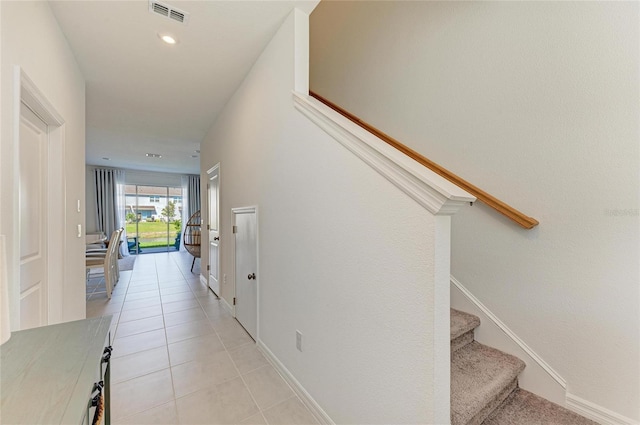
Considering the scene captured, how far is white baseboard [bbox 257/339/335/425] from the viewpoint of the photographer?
1.56 metres

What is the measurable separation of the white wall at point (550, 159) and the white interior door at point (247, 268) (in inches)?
71.8

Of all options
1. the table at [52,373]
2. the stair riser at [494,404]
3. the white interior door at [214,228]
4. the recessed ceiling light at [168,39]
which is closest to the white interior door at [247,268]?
A: the white interior door at [214,228]

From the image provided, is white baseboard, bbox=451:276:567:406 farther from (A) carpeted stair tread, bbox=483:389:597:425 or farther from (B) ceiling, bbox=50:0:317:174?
(B) ceiling, bbox=50:0:317:174

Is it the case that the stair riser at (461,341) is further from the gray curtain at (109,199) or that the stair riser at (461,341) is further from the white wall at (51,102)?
the gray curtain at (109,199)

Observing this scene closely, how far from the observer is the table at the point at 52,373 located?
65 cm

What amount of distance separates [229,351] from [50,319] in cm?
138

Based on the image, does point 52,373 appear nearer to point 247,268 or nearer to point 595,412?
point 247,268

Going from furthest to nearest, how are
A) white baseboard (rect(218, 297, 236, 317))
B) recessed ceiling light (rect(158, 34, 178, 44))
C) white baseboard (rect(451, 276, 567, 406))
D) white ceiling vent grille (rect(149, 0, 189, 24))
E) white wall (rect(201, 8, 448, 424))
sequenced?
white baseboard (rect(218, 297, 236, 317)), recessed ceiling light (rect(158, 34, 178, 44)), white ceiling vent grille (rect(149, 0, 189, 24)), white baseboard (rect(451, 276, 567, 406)), white wall (rect(201, 8, 448, 424))

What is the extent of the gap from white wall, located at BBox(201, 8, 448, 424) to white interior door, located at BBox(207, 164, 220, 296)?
1.51 metres

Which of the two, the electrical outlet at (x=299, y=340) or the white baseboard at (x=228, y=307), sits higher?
the electrical outlet at (x=299, y=340)

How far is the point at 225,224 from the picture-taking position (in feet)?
11.5

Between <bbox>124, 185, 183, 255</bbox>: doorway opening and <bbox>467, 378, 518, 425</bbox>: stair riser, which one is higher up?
<bbox>124, 185, 183, 255</bbox>: doorway opening

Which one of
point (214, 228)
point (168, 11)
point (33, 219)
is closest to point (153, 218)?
point (214, 228)

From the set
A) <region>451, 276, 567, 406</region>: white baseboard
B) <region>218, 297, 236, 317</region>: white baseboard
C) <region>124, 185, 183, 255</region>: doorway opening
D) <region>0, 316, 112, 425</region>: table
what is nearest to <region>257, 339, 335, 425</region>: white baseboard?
<region>218, 297, 236, 317</region>: white baseboard
